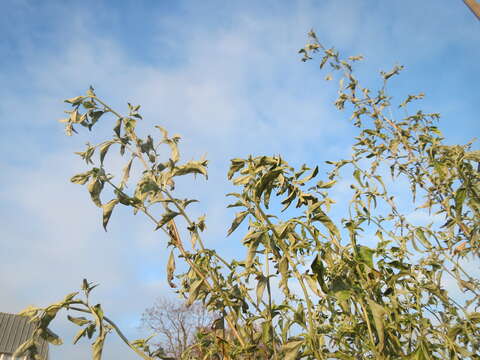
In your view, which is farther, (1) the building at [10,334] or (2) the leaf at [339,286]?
(1) the building at [10,334]

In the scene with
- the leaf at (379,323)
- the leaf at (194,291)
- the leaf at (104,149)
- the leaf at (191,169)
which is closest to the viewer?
the leaf at (379,323)

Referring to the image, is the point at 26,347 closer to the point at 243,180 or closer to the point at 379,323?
the point at 243,180

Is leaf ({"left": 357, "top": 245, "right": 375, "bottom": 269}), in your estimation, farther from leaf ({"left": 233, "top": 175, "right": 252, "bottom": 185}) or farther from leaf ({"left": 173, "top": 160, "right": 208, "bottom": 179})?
leaf ({"left": 173, "top": 160, "right": 208, "bottom": 179})

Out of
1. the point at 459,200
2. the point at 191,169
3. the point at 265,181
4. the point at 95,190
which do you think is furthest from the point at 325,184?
the point at 95,190

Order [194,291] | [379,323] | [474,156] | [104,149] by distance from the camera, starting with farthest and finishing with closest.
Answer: [474,156]
[104,149]
[194,291]
[379,323]

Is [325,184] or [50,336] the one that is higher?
[325,184]

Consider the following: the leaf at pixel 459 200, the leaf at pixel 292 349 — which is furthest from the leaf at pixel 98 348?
the leaf at pixel 459 200

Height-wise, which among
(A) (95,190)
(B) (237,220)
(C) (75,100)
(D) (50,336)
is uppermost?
(C) (75,100)

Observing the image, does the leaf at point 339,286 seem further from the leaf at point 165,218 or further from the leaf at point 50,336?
the leaf at point 50,336

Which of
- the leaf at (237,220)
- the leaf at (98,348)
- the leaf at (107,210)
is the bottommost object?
the leaf at (98,348)

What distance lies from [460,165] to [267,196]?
88 centimetres

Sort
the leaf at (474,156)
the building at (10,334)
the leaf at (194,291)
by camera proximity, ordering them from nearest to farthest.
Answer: the leaf at (194,291)
the leaf at (474,156)
the building at (10,334)

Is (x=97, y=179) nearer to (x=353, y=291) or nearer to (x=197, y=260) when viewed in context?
(x=197, y=260)

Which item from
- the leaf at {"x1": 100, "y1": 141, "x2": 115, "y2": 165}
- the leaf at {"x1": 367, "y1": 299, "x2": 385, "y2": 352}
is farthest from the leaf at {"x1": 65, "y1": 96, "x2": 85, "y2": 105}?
the leaf at {"x1": 367, "y1": 299, "x2": 385, "y2": 352}
